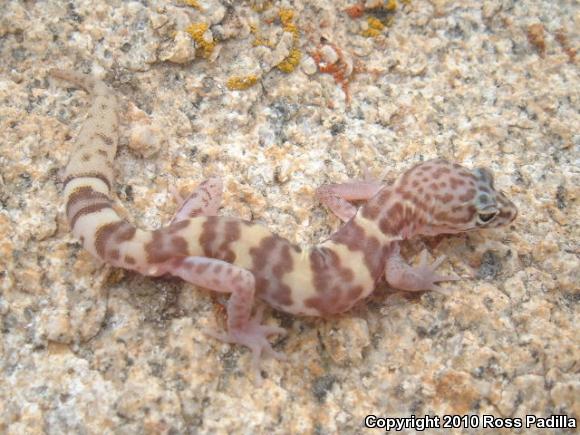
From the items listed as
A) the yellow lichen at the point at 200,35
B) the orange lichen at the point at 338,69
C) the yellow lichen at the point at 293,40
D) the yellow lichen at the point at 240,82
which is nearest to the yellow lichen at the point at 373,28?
the orange lichen at the point at 338,69

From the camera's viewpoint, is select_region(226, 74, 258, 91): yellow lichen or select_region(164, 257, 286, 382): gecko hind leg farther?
select_region(226, 74, 258, 91): yellow lichen

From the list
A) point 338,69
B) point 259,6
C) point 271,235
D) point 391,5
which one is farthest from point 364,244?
point 391,5

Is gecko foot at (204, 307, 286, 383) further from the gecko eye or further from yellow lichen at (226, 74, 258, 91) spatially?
yellow lichen at (226, 74, 258, 91)

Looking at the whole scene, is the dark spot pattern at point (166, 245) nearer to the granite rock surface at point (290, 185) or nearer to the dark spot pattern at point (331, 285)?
the granite rock surface at point (290, 185)

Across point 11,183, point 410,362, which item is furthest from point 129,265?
point 410,362

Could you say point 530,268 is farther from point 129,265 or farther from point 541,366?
point 129,265

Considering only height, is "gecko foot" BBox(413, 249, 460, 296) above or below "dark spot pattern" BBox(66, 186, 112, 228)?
below

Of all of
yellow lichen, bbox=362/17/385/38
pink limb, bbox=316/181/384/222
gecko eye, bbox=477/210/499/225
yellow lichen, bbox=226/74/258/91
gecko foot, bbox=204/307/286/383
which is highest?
yellow lichen, bbox=362/17/385/38

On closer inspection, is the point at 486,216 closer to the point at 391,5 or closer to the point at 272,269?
the point at 272,269

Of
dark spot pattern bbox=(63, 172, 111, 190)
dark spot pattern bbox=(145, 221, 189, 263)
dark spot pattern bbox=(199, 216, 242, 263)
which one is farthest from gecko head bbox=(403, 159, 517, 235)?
dark spot pattern bbox=(63, 172, 111, 190)
